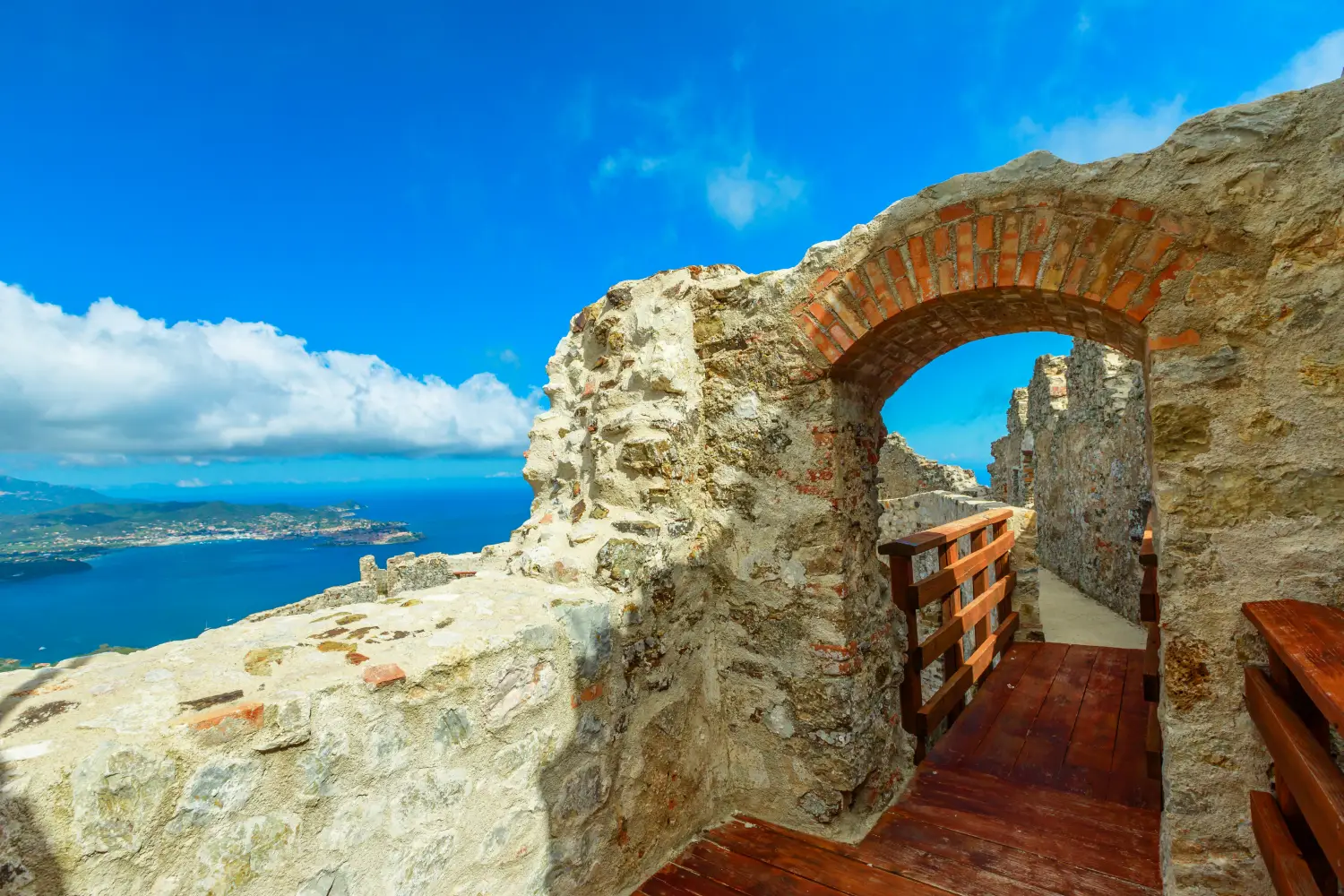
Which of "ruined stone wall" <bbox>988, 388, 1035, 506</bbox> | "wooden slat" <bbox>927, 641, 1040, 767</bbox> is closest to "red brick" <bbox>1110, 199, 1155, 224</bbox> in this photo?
"wooden slat" <bbox>927, 641, 1040, 767</bbox>

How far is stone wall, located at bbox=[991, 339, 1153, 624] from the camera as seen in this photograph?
6.88 metres

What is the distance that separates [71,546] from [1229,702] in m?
122

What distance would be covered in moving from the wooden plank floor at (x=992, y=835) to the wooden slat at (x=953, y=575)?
0.92m

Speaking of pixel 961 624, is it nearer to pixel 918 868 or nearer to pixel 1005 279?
pixel 918 868

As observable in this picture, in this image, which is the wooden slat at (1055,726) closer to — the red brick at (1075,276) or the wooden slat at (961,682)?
the wooden slat at (961,682)

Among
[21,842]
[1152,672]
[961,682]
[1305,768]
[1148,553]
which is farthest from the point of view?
[961,682]

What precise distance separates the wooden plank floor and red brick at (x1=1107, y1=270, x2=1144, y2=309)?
2.26 meters

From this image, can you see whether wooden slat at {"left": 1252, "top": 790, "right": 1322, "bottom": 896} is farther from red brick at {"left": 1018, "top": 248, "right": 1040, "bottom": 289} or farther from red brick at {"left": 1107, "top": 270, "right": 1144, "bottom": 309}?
red brick at {"left": 1018, "top": 248, "right": 1040, "bottom": 289}

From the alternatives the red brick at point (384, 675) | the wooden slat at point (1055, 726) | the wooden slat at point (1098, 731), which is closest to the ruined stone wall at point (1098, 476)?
the wooden slat at point (1098, 731)

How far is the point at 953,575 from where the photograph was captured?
404 centimetres

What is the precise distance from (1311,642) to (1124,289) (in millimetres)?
1214

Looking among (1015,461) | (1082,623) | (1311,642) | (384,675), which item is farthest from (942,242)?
(1015,461)

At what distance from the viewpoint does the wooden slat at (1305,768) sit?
4.12ft

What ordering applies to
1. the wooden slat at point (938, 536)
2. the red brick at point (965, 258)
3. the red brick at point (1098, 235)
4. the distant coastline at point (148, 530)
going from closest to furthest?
the red brick at point (1098, 235), the red brick at point (965, 258), the wooden slat at point (938, 536), the distant coastline at point (148, 530)
